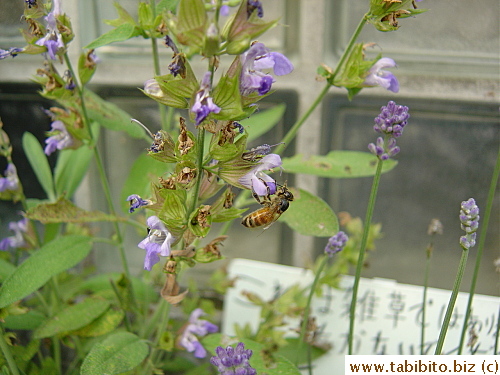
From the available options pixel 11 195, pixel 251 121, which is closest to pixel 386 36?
pixel 251 121

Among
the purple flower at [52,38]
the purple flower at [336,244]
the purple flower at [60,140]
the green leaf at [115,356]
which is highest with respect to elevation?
the purple flower at [52,38]

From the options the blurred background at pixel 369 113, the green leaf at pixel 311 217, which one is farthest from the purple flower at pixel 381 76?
the blurred background at pixel 369 113

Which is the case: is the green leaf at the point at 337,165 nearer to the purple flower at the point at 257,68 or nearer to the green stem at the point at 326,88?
the green stem at the point at 326,88

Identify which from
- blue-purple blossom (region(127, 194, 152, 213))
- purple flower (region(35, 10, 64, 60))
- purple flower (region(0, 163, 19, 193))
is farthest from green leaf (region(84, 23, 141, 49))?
purple flower (region(0, 163, 19, 193))

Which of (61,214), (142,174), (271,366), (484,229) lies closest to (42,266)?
(61,214)

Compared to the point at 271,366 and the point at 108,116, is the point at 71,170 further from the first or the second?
the point at 271,366

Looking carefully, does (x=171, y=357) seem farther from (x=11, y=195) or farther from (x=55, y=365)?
(x=11, y=195)
